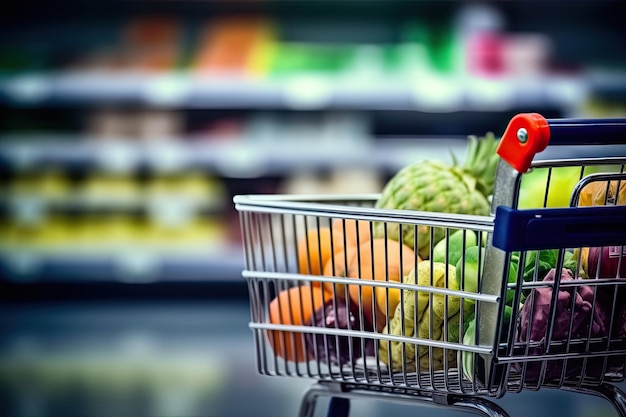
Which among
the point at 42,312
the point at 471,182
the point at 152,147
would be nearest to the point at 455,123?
the point at 152,147

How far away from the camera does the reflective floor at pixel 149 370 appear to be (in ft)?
8.72

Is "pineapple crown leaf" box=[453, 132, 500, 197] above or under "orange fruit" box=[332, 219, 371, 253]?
above

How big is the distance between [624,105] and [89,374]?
9.19 feet

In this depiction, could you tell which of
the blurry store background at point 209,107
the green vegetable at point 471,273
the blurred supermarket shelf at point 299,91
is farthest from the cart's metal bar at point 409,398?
the blurred supermarket shelf at point 299,91

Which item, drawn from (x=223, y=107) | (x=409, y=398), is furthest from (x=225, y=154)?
(x=409, y=398)

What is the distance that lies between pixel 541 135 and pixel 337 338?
378 millimetres

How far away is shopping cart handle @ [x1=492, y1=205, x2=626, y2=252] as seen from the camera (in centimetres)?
90

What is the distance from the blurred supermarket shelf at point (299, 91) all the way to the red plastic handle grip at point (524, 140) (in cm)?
314

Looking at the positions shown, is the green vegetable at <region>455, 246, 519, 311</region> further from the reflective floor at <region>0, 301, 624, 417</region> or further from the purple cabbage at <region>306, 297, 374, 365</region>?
the reflective floor at <region>0, 301, 624, 417</region>

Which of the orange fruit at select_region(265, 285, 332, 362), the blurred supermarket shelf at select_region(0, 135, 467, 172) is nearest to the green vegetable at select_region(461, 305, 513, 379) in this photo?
the orange fruit at select_region(265, 285, 332, 362)

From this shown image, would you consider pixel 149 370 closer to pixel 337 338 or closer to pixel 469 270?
pixel 337 338

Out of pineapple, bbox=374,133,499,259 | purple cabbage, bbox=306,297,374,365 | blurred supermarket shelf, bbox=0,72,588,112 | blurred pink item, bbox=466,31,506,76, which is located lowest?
purple cabbage, bbox=306,297,374,365

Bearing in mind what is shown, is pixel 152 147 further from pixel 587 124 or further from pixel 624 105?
pixel 587 124

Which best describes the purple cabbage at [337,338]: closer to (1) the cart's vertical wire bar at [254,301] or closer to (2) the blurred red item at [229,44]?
(1) the cart's vertical wire bar at [254,301]
